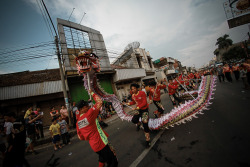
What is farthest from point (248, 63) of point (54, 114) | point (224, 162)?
point (54, 114)

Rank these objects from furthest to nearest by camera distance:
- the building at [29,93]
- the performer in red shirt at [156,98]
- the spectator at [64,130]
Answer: the building at [29,93] < the spectator at [64,130] < the performer in red shirt at [156,98]

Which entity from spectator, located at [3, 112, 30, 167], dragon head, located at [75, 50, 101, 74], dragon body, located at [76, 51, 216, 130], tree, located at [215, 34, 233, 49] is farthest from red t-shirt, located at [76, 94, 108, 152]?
tree, located at [215, 34, 233, 49]

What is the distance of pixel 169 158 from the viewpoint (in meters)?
2.38

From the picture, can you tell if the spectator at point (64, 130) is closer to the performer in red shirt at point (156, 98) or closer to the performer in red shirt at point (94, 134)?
the performer in red shirt at point (94, 134)

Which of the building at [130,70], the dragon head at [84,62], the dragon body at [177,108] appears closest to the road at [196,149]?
the dragon body at [177,108]

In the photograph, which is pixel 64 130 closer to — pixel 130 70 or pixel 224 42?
pixel 130 70

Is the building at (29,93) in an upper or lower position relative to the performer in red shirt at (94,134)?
upper

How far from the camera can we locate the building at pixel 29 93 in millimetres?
8891

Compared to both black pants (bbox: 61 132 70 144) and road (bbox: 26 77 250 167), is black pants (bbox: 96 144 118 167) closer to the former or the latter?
road (bbox: 26 77 250 167)

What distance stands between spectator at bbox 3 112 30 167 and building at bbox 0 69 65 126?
25.0ft

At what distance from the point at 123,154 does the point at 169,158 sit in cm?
132

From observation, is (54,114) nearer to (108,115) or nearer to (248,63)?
(108,115)

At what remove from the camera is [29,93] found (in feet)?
30.0

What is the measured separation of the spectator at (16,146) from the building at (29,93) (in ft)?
25.0
